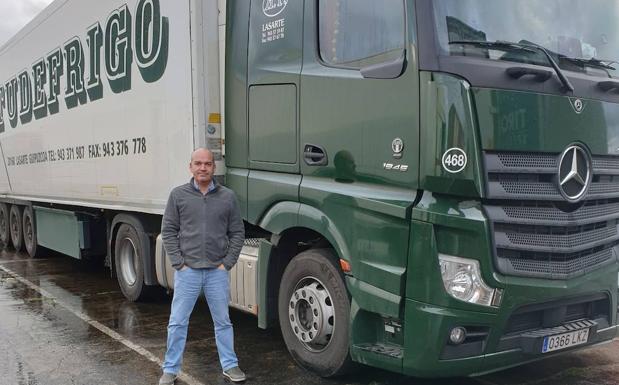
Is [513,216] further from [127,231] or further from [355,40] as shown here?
[127,231]

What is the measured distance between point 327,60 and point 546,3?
148 centimetres

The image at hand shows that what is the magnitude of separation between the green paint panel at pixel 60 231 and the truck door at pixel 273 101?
4.68 metres

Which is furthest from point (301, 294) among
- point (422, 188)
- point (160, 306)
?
point (160, 306)

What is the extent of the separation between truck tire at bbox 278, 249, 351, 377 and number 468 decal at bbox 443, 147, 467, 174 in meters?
1.16

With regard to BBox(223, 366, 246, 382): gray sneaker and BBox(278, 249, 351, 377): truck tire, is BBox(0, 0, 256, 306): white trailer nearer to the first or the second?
BBox(278, 249, 351, 377): truck tire

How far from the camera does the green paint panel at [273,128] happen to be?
14.5ft

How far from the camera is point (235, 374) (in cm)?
436

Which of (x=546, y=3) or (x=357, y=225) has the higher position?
(x=546, y=3)

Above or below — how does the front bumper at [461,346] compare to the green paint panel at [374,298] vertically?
below

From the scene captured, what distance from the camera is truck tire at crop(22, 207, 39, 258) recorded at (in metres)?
10.8

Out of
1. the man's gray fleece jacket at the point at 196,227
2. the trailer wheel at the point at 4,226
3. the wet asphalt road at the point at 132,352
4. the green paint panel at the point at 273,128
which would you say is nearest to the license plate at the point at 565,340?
the wet asphalt road at the point at 132,352

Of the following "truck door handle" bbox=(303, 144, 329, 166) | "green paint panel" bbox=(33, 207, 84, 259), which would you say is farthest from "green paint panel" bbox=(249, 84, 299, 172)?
"green paint panel" bbox=(33, 207, 84, 259)

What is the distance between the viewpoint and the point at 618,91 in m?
3.91

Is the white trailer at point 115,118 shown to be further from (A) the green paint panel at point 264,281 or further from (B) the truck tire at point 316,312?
(B) the truck tire at point 316,312
